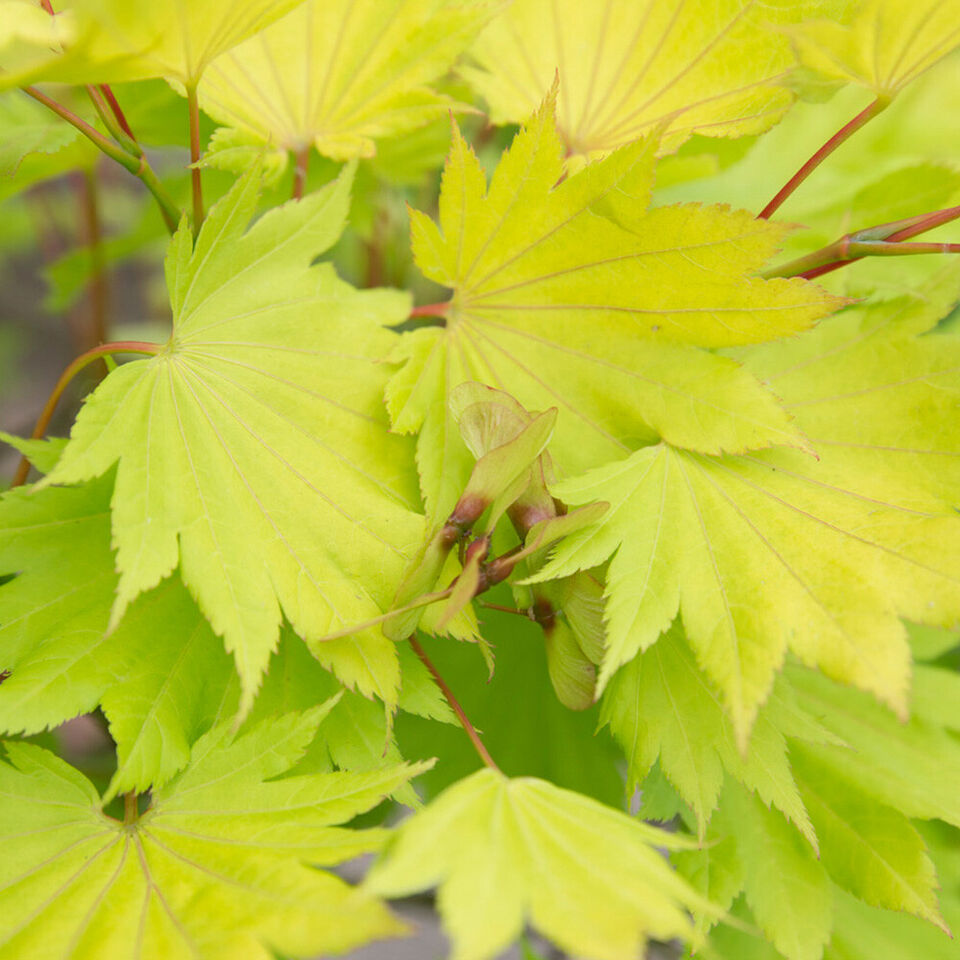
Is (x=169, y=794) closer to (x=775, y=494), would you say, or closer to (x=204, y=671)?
(x=204, y=671)

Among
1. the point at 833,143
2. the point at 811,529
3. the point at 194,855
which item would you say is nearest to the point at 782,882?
the point at 811,529

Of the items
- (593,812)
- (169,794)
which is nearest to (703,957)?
(593,812)

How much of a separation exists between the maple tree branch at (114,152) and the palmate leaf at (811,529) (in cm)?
34

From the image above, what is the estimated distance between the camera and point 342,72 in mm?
579

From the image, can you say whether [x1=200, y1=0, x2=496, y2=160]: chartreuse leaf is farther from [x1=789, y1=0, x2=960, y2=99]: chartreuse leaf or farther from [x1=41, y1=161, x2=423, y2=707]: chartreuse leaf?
[x1=789, y1=0, x2=960, y2=99]: chartreuse leaf

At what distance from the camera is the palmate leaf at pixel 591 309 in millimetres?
471

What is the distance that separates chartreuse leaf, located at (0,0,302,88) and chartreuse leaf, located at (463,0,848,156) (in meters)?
0.20

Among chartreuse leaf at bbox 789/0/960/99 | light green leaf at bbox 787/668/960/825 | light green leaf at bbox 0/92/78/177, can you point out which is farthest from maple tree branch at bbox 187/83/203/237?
light green leaf at bbox 787/668/960/825

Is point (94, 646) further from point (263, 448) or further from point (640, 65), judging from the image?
point (640, 65)

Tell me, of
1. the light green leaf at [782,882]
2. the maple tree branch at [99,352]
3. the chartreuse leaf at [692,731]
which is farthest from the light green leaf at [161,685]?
the light green leaf at [782,882]

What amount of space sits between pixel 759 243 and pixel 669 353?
0.08 metres

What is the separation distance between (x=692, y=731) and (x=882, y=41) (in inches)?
16.6

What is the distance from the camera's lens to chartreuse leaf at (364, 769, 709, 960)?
12.5 inches

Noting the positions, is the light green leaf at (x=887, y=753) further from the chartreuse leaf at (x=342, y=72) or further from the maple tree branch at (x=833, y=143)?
the chartreuse leaf at (x=342, y=72)
